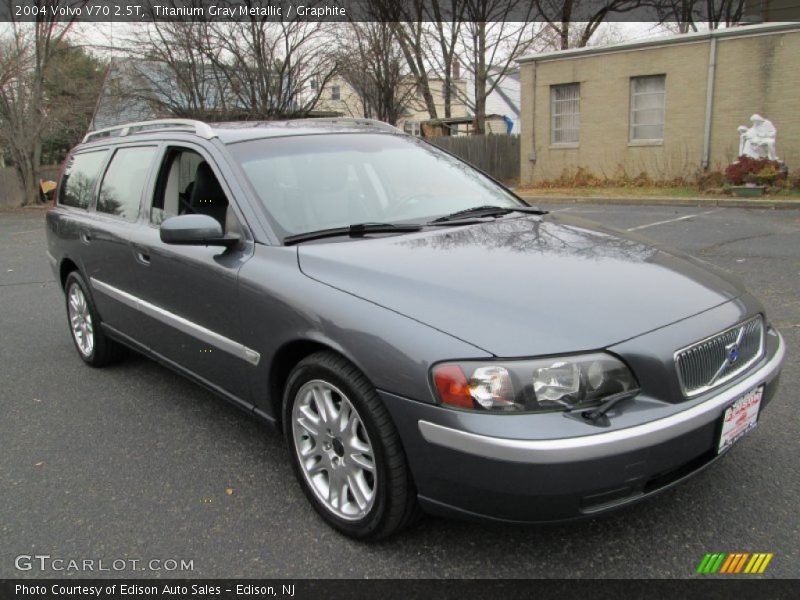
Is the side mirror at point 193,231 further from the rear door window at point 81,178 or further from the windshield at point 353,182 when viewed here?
the rear door window at point 81,178

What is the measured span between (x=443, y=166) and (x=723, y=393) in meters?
2.11

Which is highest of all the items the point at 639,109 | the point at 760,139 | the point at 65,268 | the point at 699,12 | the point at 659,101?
the point at 699,12

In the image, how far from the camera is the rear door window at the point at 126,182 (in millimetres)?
4008

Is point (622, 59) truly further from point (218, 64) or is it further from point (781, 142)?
point (218, 64)

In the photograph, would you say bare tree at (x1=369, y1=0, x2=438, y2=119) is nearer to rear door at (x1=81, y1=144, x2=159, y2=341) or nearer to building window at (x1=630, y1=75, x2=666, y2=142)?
building window at (x1=630, y1=75, x2=666, y2=142)

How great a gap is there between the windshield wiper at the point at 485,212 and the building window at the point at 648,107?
15873 millimetres

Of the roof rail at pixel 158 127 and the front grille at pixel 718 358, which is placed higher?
the roof rail at pixel 158 127

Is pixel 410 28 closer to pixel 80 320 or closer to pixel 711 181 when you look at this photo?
pixel 711 181

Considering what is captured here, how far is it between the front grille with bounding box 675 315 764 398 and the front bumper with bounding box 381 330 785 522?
2.8 inches

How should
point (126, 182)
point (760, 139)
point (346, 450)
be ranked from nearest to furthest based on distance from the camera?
point (346, 450)
point (126, 182)
point (760, 139)

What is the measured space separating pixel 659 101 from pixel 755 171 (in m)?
3.92

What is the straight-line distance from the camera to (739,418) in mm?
2430

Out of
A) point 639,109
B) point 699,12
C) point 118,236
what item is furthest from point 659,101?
point 118,236

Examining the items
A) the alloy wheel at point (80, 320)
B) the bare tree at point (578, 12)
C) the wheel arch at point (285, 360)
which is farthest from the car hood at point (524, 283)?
the bare tree at point (578, 12)
